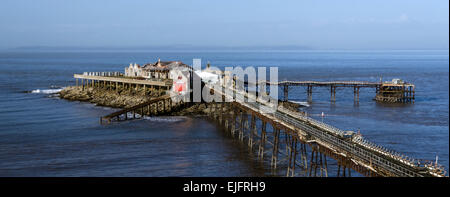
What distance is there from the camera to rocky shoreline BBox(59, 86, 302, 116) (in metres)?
56.2

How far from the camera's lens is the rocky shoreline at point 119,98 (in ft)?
185

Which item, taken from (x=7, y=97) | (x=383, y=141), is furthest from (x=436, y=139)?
(x=7, y=97)

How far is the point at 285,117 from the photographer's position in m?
33.0

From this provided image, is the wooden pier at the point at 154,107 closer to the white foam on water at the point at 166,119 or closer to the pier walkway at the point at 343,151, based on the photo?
the white foam on water at the point at 166,119

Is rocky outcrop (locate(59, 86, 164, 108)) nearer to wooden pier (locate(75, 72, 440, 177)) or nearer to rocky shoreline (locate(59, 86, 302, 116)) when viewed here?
rocky shoreline (locate(59, 86, 302, 116))

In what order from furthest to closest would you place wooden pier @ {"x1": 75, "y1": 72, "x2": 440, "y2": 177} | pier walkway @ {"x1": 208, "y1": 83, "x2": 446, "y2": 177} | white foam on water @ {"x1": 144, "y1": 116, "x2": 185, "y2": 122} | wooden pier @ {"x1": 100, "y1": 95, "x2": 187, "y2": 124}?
wooden pier @ {"x1": 100, "y1": 95, "x2": 187, "y2": 124} → white foam on water @ {"x1": 144, "y1": 116, "x2": 185, "y2": 122} → wooden pier @ {"x1": 75, "y1": 72, "x2": 440, "y2": 177} → pier walkway @ {"x1": 208, "y1": 83, "x2": 446, "y2": 177}

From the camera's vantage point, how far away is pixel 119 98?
6531 centimetres

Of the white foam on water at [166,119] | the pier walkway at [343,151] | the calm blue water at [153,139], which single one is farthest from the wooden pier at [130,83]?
the pier walkway at [343,151]

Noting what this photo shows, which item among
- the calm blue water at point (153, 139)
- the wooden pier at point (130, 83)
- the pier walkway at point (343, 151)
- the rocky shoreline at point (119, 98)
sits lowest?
the calm blue water at point (153, 139)

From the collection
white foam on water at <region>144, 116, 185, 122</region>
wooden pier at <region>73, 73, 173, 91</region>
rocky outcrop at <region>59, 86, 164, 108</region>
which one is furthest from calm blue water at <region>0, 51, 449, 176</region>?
wooden pier at <region>73, 73, 173, 91</region>

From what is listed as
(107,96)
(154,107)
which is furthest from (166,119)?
(107,96)

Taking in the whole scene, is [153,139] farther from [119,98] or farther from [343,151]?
[119,98]
